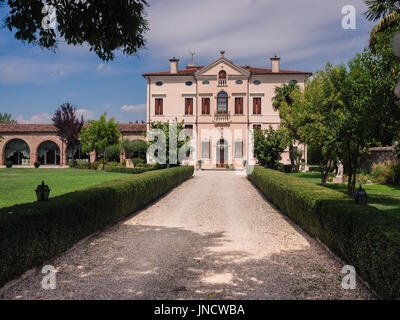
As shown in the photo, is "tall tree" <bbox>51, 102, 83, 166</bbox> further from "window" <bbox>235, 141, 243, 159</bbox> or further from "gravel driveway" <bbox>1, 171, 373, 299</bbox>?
"gravel driveway" <bbox>1, 171, 373, 299</bbox>

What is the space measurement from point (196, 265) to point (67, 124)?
37.1 metres

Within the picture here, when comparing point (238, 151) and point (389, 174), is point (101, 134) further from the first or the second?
point (389, 174)

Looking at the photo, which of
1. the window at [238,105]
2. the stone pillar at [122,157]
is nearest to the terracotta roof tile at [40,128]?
the stone pillar at [122,157]

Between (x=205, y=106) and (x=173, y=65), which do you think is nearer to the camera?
(x=205, y=106)

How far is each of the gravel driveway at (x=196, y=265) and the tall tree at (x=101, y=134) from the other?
27.1 metres

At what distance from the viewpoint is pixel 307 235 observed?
7.49 m

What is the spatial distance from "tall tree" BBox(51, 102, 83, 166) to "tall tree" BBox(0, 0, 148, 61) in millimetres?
33921

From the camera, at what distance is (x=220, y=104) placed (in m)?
34.6

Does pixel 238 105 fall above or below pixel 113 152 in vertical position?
above
